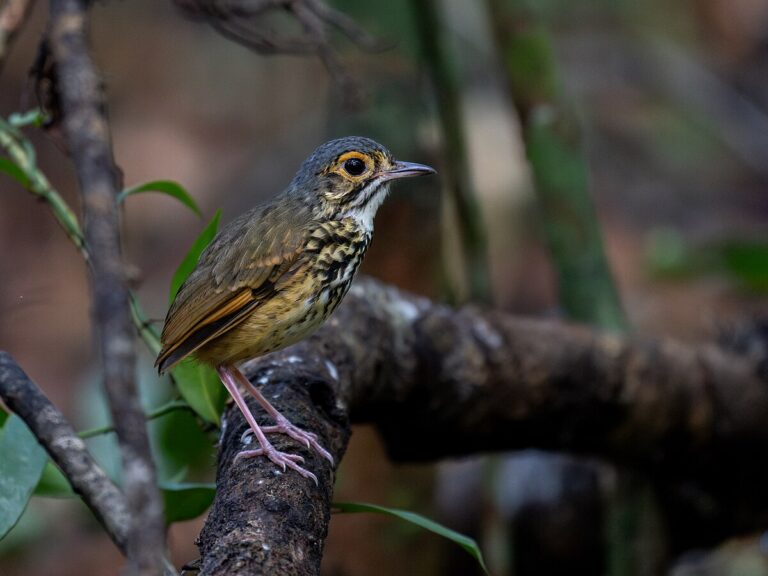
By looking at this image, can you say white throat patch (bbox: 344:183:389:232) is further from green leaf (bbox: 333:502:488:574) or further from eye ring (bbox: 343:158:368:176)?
green leaf (bbox: 333:502:488:574)

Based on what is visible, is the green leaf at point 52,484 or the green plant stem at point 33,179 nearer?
the green leaf at point 52,484

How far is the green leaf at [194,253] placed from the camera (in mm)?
3027

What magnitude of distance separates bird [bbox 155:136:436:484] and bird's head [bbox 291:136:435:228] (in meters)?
0.02

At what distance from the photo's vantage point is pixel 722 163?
9758mm

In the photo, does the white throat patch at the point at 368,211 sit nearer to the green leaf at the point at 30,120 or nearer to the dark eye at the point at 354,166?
the dark eye at the point at 354,166

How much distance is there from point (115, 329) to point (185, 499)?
1627 millimetres

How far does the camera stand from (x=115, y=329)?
49.8 inches

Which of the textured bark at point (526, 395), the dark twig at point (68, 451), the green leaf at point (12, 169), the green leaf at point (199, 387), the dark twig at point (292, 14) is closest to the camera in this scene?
the dark twig at point (68, 451)

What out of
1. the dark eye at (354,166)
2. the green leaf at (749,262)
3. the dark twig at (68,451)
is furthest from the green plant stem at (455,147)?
the dark twig at (68,451)

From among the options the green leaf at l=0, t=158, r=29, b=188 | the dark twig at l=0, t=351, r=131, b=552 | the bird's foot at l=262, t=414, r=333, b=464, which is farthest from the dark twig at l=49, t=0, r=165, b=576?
the green leaf at l=0, t=158, r=29, b=188

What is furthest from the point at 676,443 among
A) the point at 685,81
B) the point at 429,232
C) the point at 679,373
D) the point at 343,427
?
the point at 685,81

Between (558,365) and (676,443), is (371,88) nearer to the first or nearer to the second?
(558,365)

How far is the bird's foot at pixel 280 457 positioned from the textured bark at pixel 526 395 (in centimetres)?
3

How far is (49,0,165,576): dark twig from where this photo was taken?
4.05 feet
